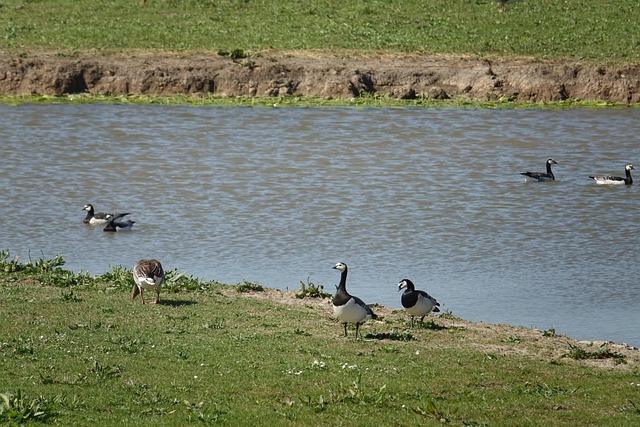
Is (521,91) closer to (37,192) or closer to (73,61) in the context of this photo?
(73,61)

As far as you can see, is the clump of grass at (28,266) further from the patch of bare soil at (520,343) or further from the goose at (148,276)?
the patch of bare soil at (520,343)

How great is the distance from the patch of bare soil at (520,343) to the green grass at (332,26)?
25.8 m

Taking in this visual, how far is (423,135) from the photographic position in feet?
123

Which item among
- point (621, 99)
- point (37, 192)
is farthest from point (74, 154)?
point (621, 99)

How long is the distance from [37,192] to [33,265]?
31.0ft

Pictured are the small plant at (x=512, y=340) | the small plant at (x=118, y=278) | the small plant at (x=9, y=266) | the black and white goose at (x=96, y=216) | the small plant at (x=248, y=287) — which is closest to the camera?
the small plant at (x=512, y=340)

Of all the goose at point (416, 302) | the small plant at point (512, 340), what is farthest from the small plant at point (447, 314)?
the small plant at point (512, 340)

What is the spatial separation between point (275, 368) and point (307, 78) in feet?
92.6

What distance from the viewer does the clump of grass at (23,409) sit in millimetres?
11914

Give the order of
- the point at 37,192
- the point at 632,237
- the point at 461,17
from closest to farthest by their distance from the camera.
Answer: the point at 632,237 < the point at 37,192 < the point at 461,17

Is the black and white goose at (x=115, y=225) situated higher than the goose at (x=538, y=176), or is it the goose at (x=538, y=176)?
the goose at (x=538, y=176)

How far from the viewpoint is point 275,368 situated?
1438 cm

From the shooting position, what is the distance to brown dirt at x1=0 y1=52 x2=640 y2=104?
41438 mm

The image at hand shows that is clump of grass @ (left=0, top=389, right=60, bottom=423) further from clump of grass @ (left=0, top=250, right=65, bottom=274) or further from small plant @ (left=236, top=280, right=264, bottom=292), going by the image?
clump of grass @ (left=0, top=250, right=65, bottom=274)
